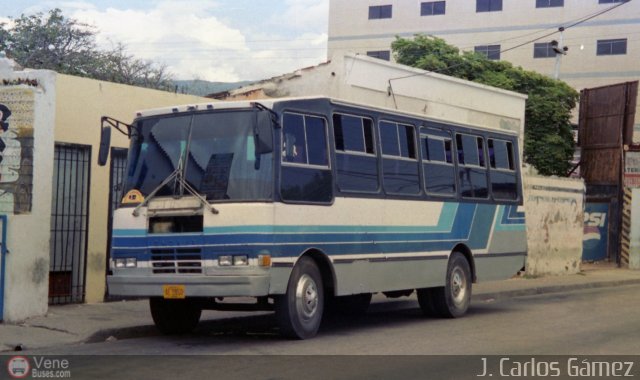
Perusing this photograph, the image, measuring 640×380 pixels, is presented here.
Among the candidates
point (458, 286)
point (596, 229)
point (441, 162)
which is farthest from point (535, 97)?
point (441, 162)

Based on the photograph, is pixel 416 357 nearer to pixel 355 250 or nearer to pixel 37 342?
pixel 355 250

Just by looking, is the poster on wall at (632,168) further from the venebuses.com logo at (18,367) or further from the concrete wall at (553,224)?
the venebuses.com logo at (18,367)

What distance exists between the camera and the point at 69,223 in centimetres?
1478

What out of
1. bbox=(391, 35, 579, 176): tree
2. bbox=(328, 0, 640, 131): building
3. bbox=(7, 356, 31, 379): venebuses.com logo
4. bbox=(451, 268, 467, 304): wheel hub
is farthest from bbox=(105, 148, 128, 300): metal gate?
bbox=(328, 0, 640, 131): building

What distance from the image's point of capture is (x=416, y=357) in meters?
10.3

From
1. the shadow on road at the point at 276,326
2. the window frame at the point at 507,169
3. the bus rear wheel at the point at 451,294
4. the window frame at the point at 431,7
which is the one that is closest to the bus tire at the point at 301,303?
the shadow on road at the point at 276,326

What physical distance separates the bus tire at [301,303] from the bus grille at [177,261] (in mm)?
1096

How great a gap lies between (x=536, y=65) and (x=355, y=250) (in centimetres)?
5072

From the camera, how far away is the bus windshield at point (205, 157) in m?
11.3

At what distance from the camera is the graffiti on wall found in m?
13.0

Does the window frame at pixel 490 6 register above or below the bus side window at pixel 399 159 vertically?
above

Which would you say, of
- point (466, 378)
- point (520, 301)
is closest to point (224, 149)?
point (466, 378)

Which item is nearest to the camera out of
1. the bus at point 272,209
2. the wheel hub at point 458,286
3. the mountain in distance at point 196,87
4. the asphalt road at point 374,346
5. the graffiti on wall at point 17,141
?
the asphalt road at point 374,346

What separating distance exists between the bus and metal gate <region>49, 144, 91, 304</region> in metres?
2.48
